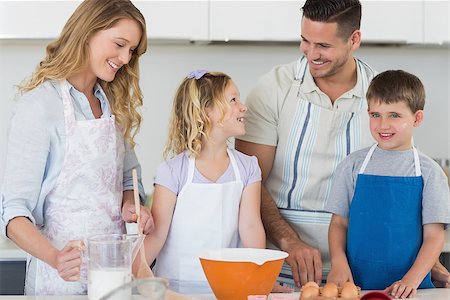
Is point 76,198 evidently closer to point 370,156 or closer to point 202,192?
point 202,192

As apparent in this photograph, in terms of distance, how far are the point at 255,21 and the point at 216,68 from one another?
38cm

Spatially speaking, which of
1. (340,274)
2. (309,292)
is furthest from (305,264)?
(309,292)

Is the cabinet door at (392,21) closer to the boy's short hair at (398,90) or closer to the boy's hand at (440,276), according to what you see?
the boy's short hair at (398,90)

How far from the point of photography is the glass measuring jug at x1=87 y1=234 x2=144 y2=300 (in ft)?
4.71

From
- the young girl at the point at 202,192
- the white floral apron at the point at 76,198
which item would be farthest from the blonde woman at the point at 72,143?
the young girl at the point at 202,192

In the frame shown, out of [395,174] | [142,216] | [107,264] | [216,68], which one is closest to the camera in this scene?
[107,264]

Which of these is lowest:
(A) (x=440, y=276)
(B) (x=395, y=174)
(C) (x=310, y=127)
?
(A) (x=440, y=276)

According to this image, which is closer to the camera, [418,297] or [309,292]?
[309,292]

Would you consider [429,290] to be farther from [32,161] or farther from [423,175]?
[32,161]

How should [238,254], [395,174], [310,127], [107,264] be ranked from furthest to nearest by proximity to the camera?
1. [310,127]
2. [395,174]
3. [238,254]
4. [107,264]

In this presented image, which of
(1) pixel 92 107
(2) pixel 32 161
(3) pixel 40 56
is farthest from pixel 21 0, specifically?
(2) pixel 32 161

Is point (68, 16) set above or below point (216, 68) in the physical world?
above

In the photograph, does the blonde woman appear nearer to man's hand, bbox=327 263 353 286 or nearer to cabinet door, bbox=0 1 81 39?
man's hand, bbox=327 263 353 286

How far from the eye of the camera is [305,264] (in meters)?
1.99
